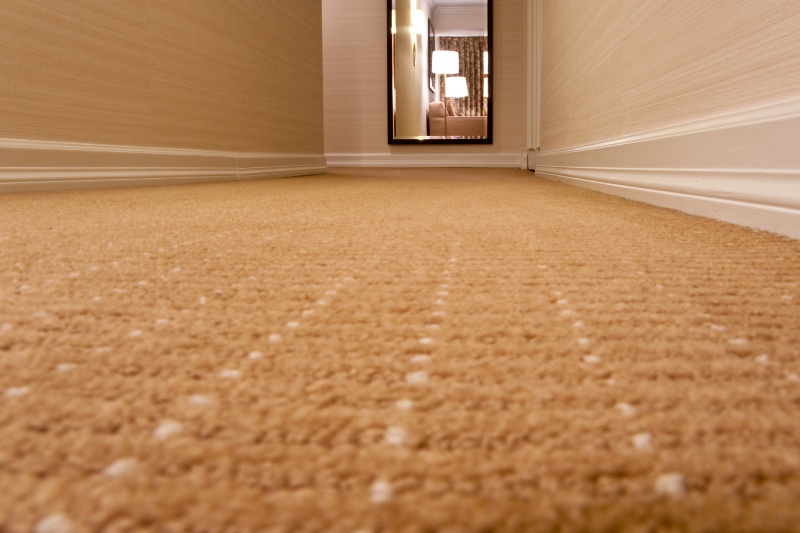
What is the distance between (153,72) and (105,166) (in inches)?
16.1

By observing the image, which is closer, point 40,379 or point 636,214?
point 40,379

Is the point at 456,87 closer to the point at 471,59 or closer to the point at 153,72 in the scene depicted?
the point at 471,59

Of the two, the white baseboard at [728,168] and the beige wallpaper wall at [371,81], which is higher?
the beige wallpaper wall at [371,81]

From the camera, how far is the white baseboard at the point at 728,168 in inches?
30.6

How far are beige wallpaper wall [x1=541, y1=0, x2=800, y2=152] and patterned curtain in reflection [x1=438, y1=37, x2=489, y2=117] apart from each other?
2440 mm

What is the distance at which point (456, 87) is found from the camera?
4.84 metres

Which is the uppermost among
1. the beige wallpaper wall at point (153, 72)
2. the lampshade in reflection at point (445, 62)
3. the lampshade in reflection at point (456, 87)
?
the lampshade in reflection at point (445, 62)

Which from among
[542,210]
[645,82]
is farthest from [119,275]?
[645,82]

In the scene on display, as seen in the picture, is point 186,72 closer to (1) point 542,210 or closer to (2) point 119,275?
(1) point 542,210

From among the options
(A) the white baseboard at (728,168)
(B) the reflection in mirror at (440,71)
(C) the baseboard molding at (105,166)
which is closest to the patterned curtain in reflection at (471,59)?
(B) the reflection in mirror at (440,71)

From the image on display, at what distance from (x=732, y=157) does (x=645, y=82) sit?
22.3 inches

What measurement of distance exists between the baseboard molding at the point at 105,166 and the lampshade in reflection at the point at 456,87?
249 cm

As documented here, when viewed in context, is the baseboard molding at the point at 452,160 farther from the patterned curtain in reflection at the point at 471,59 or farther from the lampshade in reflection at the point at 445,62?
the lampshade in reflection at the point at 445,62

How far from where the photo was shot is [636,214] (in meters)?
1.06
